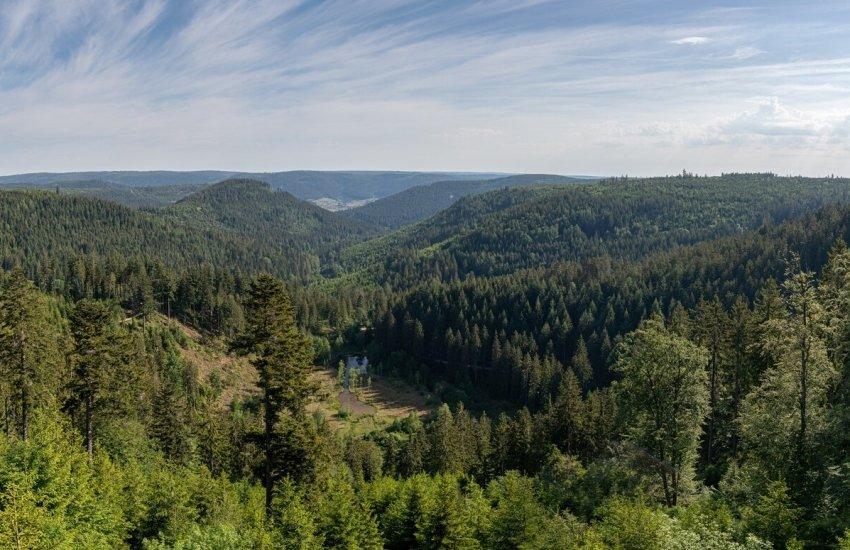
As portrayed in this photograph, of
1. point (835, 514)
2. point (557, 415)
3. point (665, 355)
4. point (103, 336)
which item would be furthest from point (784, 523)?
point (557, 415)

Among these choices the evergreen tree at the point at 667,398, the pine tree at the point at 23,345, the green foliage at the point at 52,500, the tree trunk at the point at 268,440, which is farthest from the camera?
the pine tree at the point at 23,345

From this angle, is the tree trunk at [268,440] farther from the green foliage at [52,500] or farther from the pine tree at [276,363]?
the green foliage at [52,500]

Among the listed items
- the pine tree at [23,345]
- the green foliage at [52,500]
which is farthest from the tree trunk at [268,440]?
the pine tree at [23,345]

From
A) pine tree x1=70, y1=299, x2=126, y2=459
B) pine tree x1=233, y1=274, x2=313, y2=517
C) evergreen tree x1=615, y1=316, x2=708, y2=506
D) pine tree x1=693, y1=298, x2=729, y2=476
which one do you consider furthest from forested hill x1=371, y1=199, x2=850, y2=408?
pine tree x1=233, y1=274, x2=313, y2=517

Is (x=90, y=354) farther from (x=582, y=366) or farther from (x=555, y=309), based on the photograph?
(x=555, y=309)

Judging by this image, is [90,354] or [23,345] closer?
[23,345]

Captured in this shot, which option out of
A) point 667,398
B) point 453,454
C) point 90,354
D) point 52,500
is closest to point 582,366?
point 453,454

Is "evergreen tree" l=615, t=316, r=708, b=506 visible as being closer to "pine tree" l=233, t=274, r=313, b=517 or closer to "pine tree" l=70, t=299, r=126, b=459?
"pine tree" l=233, t=274, r=313, b=517

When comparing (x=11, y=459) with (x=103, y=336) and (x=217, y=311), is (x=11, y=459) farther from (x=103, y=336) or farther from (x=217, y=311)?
(x=217, y=311)

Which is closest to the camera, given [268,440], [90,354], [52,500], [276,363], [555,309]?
[52,500]

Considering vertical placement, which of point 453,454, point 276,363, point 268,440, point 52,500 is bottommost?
point 453,454

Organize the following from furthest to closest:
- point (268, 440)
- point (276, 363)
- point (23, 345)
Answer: point (23, 345) < point (268, 440) < point (276, 363)
